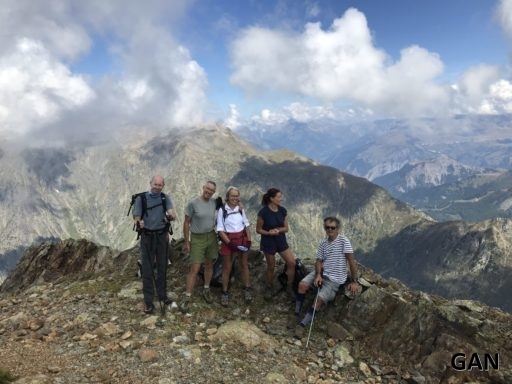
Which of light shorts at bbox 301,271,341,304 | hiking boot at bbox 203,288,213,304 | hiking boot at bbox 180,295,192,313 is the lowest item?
hiking boot at bbox 180,295,192,313

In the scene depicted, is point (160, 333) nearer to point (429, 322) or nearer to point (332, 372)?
point (332, 372)

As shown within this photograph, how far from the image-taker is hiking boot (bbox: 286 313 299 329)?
15766mm

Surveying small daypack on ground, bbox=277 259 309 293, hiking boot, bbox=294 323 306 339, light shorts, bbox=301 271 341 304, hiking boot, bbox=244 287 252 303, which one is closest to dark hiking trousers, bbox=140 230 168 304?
hiking boot, bbox=244 287 252 303

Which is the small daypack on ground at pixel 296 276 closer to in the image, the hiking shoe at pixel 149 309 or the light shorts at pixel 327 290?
the light shorts at pixel 327 290

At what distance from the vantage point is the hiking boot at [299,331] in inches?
588

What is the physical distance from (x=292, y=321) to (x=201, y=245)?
4.54 m

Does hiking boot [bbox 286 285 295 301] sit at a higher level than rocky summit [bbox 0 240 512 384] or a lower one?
higher

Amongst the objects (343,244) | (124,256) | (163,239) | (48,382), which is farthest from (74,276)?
(343,244)

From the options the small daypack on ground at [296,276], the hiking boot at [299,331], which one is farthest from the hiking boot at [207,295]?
the hiking boot at [299,331]

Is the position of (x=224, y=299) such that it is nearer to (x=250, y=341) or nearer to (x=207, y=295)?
(x=207, y=295)

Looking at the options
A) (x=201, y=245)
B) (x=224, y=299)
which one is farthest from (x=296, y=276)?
(x=201, y=245)

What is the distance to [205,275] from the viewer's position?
17234 mm

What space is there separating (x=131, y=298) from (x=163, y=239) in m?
3.27

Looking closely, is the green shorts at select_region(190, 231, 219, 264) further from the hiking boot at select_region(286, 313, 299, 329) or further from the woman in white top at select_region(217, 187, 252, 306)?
the hiking boot at select_region(286, 313, 299, 329)
